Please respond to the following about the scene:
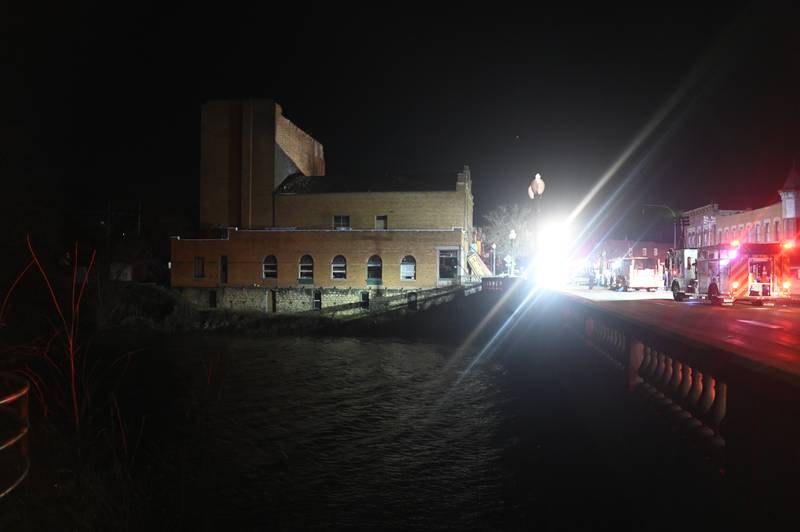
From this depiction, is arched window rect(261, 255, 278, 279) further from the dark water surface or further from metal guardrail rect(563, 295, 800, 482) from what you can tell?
metal guardrail rect(563, 295, 800, 482)

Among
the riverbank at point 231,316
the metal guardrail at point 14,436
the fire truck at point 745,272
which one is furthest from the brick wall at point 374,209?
the metal guardrail at point 14,436

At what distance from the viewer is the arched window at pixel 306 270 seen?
150 ft

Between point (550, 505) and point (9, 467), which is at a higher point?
point (9, 467)

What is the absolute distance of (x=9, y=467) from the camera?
7621 millimetres

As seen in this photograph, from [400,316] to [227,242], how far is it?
1816cm

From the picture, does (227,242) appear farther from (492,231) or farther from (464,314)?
(492,231)

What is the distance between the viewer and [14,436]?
6.41m

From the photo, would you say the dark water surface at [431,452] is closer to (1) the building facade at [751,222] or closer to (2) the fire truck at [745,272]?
(2) the fire truck at [745,272]

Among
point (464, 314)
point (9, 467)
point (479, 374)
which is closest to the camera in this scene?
point (9, 467)

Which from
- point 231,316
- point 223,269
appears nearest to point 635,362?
point 231,316

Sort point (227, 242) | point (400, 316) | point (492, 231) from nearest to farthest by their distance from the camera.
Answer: point (400, 316), point (227, 242), point (492, 231)

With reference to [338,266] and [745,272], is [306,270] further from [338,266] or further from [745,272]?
[745,272]

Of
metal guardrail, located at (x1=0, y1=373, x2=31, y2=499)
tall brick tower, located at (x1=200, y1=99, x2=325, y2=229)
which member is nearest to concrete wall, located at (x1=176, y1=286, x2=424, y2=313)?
tall brick tower, located at (x1=200, y1=99, x2=325, y2=229)

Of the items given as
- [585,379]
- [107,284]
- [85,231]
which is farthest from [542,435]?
[85,231]
